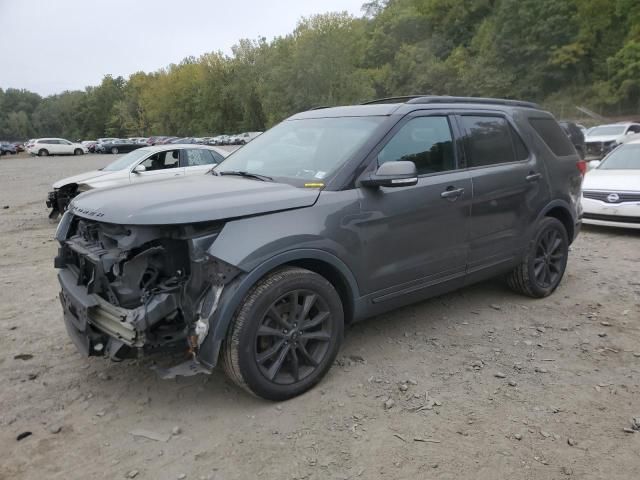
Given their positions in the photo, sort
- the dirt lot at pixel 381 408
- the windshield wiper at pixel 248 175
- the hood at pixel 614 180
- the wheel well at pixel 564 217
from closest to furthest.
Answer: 1. the dirt lot at pixel 381 408
2. the windshield wiper at pixel 248 175
3. the wheel well at pixel 564 217
4. the hood at pixel 614 180

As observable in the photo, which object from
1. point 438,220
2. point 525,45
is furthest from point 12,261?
point 525,45

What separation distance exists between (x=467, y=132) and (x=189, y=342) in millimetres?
2816

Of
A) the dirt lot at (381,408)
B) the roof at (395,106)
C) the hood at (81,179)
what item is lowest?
the dirt lot at (381,408)

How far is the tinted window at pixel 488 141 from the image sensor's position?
4.28 metres

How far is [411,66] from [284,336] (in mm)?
78528

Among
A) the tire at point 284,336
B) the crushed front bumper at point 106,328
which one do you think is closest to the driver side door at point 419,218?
the tire at point 284,336

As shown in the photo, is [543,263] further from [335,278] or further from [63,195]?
[63,195]

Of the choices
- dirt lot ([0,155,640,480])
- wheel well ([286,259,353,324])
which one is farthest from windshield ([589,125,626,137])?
wheel well ([286,259,353,324])

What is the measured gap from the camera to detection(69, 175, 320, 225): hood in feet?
9.55

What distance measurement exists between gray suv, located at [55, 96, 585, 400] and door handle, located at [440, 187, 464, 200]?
0.6 inches

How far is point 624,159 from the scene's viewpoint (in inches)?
355

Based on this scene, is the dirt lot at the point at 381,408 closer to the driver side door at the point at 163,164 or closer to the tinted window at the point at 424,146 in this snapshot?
the tinted window at the point at 424,146

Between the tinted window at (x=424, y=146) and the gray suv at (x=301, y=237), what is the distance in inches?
0.5

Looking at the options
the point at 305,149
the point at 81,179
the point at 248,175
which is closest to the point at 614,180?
the point at 305,149
